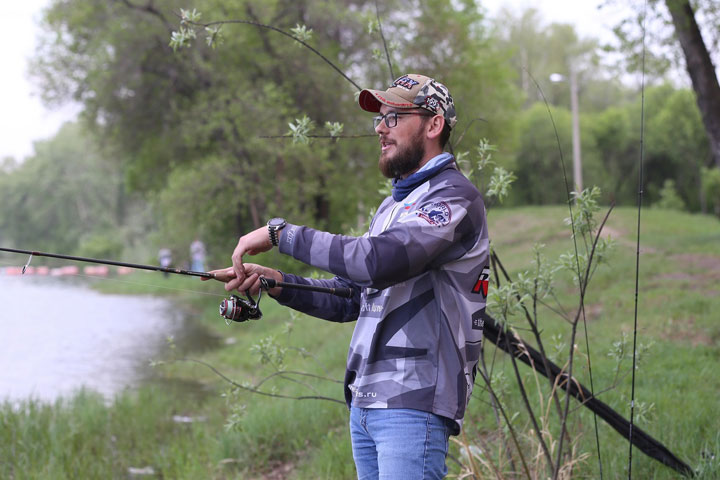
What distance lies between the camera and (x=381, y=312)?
98.7 inches

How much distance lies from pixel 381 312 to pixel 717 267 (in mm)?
10643

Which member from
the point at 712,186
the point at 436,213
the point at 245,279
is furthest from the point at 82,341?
the point at 712,186

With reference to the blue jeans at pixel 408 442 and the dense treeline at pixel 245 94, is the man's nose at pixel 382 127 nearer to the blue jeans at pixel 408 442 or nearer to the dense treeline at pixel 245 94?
the blue jeans at pixel 408 442

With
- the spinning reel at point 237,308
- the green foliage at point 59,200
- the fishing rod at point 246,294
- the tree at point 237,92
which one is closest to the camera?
the fishing rod at point 246,294

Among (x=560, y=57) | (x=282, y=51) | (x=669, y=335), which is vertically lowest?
(x=669, y=335)

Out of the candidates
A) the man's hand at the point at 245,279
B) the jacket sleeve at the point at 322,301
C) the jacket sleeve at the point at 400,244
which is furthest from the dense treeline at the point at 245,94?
the jacket sleeve at the point at 400,244

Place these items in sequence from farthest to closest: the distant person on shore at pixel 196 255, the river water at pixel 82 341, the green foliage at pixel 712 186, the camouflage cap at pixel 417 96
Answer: the green foliage at pixel 712 186, the distant person on shore at pixel 196 255, the river water at pixel 82 341, the camouflage cap at pixel 417 96

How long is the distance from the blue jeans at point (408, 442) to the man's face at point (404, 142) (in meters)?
0.78

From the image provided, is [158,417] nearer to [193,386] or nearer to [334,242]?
[193,386]

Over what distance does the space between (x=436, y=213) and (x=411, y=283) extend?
0.24 meters

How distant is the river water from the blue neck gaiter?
13.5 feet

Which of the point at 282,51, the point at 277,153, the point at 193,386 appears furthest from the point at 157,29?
the point at 193,386

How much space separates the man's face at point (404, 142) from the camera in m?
2.63

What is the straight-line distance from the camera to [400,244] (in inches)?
91.4
